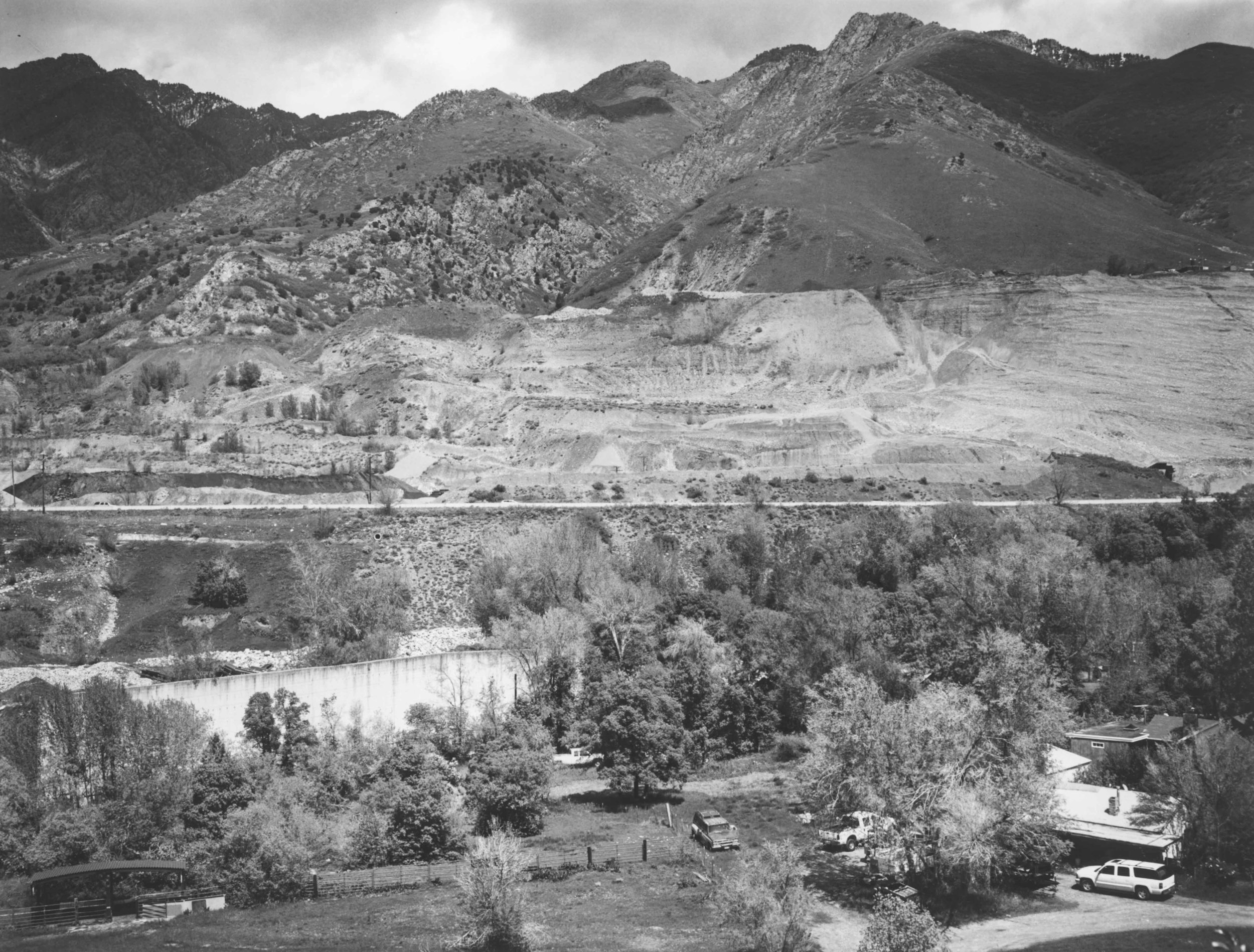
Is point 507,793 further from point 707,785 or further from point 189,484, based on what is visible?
point 189,484

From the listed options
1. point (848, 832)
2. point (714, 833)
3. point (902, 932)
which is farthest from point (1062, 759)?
point (902, 932)

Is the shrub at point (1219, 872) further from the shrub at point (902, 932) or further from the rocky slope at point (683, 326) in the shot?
the rocky slope at point (683, 326)


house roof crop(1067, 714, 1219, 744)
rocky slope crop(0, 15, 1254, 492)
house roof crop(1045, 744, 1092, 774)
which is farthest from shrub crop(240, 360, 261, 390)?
house roof crop(1045, 744, 1092, 774)

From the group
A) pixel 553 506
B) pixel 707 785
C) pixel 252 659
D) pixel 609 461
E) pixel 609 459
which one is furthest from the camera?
pixel 609 459

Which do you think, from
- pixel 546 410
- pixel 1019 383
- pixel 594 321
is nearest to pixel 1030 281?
pixel 1019 383

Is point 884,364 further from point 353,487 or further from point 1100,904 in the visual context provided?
point 1100,904
